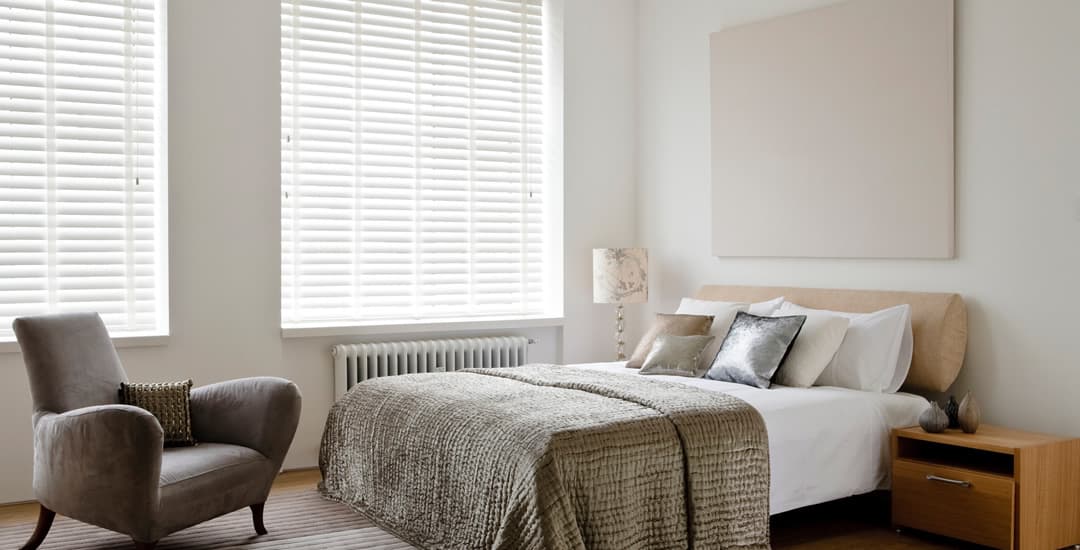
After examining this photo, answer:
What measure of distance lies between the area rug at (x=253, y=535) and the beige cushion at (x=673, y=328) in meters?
1.60

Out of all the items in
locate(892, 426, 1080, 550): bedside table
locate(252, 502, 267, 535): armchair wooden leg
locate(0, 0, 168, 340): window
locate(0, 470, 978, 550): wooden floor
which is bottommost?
locate(0, 470, 978, 550): wooden floor

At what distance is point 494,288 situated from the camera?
584cm

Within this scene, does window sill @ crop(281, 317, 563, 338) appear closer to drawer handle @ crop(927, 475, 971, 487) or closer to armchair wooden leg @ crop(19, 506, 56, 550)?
armchair wooden leg @ crop(19, 506, 56, 550)

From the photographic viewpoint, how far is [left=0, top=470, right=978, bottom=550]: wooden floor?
381 cm

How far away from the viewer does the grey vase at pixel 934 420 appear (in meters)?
3.83

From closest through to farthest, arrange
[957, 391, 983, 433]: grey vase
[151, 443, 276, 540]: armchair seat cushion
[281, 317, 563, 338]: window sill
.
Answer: [151, 443, 276, 540]: armchair seat cushion → [957, 391, 983, 433]: grey vase → [281, 317, 563, 338]: window sill

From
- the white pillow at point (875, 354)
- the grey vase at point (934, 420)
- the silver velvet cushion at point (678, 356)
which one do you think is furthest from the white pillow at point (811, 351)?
the grey vase at point (934, 420)

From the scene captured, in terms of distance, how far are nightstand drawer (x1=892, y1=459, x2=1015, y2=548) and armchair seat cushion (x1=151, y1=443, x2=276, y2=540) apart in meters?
2.53

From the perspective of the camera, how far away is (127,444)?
326 centimetres

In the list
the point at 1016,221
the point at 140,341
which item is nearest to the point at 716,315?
the point at 1016,221

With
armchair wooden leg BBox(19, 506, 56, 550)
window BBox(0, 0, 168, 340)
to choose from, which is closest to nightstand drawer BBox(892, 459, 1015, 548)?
armchair wooden leg BBox(19, 506, 56, 550)

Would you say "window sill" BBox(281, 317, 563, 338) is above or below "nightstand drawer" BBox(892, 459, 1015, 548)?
above

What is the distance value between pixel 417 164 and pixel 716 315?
6.26 ft

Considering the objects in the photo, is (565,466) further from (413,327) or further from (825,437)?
(413,327)
